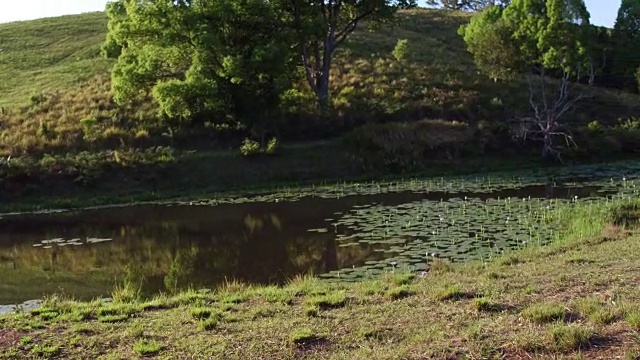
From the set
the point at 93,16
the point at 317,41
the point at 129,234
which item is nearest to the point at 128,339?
the point at 129,234

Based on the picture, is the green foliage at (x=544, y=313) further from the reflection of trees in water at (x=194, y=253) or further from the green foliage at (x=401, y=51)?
the green foliage at (x=401, y=51)

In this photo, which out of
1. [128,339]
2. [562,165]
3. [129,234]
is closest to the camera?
[128,339]

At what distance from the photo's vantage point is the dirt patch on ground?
30.6 ft

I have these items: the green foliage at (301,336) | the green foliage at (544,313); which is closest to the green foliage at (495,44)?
the green foliage at (544,313)

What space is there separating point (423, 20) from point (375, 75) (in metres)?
27.4

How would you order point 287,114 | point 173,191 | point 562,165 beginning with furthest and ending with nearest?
point 287,114 → point 562,165 → point 173,191

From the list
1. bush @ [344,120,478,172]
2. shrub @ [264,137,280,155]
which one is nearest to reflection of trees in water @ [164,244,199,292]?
shrub @ [264,137,280,155]

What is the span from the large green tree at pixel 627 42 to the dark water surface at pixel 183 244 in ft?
111

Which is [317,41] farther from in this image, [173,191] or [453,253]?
[453,253]

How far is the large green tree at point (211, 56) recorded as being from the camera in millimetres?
35781

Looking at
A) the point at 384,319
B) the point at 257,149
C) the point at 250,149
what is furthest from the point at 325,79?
the point at 384,319

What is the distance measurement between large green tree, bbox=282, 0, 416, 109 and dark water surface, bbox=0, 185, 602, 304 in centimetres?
1474

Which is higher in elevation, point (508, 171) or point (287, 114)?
point (287, 114)

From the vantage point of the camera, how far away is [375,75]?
49594mm
